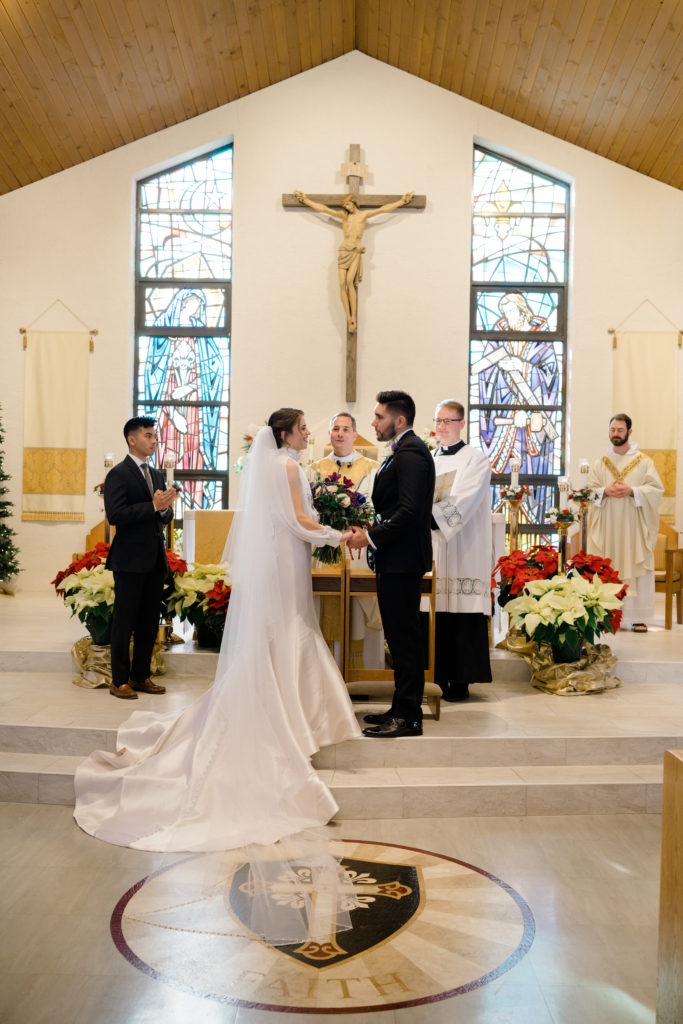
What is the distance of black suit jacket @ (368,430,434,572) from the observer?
183 inches

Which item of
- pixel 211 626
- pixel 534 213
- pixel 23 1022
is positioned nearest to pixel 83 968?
pixel 23 1022

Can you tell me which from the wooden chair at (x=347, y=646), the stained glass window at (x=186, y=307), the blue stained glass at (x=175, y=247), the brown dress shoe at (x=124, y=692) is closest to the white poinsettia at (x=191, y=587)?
the brown dress shoe at (x=124, y=692)

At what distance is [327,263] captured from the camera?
10906 millimetres

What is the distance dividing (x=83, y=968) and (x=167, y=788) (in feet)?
4.38

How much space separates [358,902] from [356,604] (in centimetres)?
246

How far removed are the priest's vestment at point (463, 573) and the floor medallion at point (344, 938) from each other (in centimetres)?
194

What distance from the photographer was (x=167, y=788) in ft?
13.6

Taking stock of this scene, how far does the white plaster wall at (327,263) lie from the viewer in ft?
35.4

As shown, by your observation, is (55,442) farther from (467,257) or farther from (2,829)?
(2,829)

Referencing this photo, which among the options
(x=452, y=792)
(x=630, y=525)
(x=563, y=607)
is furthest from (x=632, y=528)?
(x=452, y=792)

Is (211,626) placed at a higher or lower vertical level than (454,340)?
lower

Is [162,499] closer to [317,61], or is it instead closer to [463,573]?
[463,573]

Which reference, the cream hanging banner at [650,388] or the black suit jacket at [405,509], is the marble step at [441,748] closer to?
the black suit jacket at [405,509]

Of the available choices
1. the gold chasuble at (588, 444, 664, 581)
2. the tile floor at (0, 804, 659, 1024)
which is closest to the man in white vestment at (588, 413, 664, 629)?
the gold chasuble at (588, 444, 664, 581)
